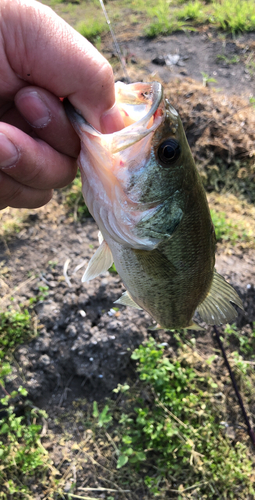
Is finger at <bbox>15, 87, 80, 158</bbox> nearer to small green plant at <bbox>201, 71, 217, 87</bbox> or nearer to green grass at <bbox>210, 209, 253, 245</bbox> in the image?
green grass at <bbox>210, 209, 253, 245</bbox>

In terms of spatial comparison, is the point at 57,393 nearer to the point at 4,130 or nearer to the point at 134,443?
the point at 134,443

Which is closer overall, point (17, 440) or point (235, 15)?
point (17, 440)

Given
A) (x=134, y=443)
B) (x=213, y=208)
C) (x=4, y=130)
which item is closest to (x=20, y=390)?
(x=134, y=443)

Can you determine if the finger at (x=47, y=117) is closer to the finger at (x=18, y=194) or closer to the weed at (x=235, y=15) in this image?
the finger at (x=18, y=194)

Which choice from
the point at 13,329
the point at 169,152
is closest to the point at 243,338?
the point at 13,329

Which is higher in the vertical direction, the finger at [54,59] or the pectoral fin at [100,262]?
the finger at [54,59]

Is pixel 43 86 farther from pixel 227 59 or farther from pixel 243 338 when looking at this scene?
pixel 227 59

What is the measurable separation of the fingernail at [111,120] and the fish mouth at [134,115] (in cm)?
5

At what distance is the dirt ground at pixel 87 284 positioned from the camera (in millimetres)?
2723

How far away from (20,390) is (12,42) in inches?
90.3

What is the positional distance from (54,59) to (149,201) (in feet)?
2.13

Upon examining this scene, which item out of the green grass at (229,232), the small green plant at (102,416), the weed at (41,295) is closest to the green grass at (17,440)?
the weed at (41,295)

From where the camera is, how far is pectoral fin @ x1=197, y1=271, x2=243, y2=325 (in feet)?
5.68

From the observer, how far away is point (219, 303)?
1.76m
